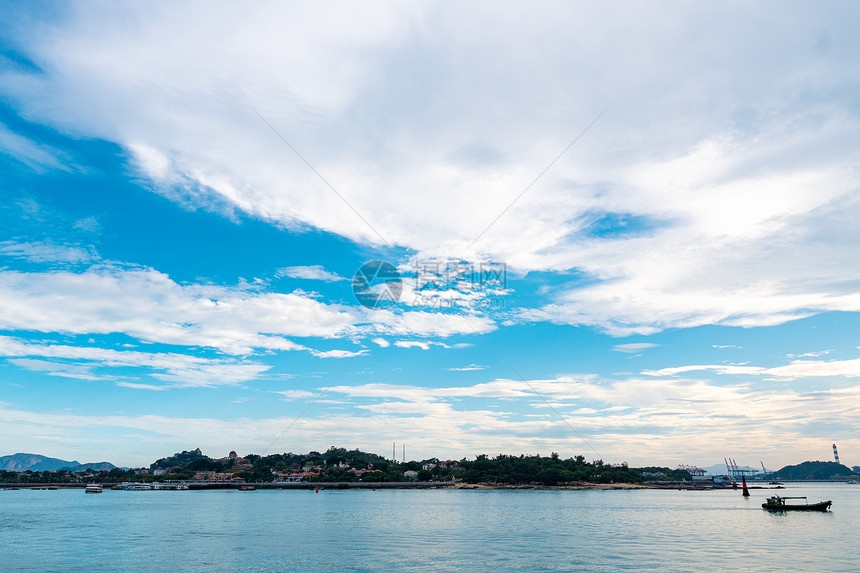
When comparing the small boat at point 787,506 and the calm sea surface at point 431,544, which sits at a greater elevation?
the small boat at point 787,506

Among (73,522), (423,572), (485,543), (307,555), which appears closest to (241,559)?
(307,555)

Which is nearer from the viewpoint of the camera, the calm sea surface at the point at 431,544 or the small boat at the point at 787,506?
the calm sea surface at the point at 431,544

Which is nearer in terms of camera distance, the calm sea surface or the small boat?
the calm sea surface

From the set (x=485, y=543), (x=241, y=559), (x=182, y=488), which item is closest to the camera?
(x=241, y=559)

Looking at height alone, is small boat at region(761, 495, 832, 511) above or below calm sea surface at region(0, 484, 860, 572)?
above

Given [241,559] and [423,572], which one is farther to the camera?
[241,559]

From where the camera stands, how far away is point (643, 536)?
5156cm

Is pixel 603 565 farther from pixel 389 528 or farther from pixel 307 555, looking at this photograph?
pixel 389 528

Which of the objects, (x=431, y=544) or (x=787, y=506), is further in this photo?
(x=787, y=506)

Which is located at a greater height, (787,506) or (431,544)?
(787,506)

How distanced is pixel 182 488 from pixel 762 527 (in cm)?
18782

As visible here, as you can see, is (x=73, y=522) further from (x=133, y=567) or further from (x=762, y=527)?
(x=762, y=527)

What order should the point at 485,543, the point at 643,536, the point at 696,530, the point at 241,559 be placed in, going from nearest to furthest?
the point at 241,559, the point at 485,543, the point at 643,536, the point at 696,530

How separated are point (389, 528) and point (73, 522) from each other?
4158 cm
